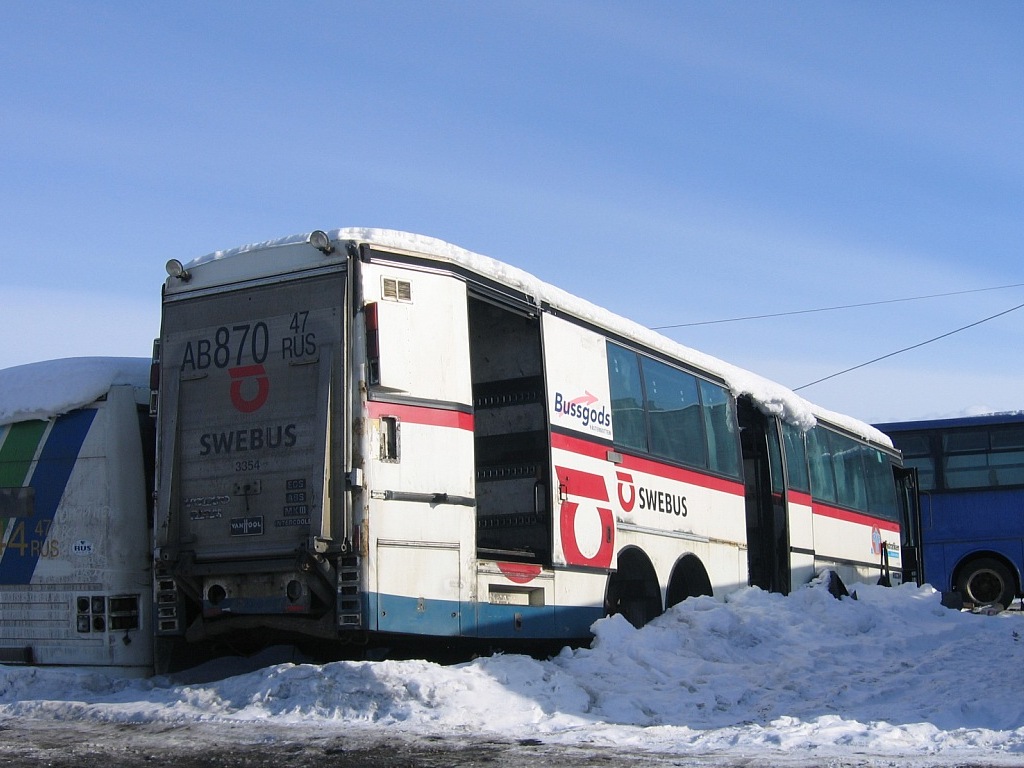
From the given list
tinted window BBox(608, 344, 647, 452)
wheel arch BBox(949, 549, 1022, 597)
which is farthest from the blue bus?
tinted window BBox(608, 344, 647, 452)

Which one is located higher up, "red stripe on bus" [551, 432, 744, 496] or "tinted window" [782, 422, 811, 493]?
"tinted window" [782, 422, 811, 493]

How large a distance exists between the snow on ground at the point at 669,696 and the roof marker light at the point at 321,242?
296 cm

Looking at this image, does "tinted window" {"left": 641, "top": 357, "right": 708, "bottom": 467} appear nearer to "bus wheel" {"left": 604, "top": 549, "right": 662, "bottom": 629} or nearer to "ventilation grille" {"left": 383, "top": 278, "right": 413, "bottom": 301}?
"bus wheel" {"left": 604, "top": 549, "right": 662, "bottom": 629}

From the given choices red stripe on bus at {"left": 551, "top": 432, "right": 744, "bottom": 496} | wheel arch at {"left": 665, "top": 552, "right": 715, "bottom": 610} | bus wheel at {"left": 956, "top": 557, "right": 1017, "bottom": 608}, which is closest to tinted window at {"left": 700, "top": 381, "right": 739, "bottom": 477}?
red stripe on bus at {"left": 551, "top": 432, "right": 744, "bottom": 496}

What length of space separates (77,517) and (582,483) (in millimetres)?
4187

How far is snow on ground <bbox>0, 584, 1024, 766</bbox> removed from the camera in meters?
7.52

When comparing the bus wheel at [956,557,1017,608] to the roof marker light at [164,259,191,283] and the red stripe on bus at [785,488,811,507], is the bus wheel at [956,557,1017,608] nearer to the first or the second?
the red stripe on bus at [785,488,811,507]

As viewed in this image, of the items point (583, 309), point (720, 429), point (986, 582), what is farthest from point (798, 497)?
point (986, 582)

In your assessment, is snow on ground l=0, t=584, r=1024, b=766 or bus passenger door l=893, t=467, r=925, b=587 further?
bus passenger door l=893, t=467, r=925, b=587

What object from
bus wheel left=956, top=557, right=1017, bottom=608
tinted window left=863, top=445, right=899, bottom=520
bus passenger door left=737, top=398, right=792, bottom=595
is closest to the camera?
bus passenger door left=737, top=398, right=792, bottom=595

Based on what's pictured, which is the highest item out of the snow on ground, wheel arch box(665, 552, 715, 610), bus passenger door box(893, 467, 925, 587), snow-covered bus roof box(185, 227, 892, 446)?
snow-covered bus roof box(185, 227, 892, 446)

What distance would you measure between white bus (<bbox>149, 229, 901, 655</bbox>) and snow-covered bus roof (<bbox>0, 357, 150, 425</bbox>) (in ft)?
2.74

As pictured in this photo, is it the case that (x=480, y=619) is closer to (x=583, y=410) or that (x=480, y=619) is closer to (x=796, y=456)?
(x=583, y=410)

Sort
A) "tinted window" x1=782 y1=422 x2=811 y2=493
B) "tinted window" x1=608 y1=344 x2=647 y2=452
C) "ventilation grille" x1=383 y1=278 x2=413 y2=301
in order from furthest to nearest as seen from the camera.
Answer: "tinted window" x1=782 y1=422 x2=811 y2=493, "tinted window" x1=608 y1=344 x2=647 y2=452, "ventilation grille" x1=383 y1=278 x2=413 y2=301
